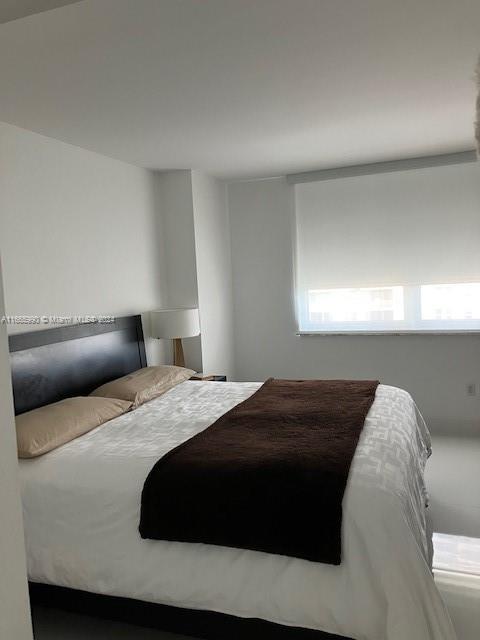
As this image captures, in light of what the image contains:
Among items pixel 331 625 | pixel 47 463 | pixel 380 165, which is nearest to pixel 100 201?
pixel 47 463

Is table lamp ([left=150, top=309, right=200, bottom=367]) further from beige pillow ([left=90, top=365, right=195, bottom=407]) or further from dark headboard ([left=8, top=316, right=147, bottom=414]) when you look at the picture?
beige pillow ([left=90, top=365, right=195, bottom=407])

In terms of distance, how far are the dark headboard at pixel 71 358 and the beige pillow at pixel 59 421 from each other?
0.57 ft

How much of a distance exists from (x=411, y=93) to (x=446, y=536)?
2.50 metres

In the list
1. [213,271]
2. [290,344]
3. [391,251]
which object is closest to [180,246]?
[213,271]

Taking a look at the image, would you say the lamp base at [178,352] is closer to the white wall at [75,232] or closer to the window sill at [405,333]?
the white wall at [75,232]

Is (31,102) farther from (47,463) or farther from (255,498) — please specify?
(255,498)

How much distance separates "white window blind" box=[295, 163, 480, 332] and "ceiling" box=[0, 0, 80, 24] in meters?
3.98

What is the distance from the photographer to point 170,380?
3867 millimetres

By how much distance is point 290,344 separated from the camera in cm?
527

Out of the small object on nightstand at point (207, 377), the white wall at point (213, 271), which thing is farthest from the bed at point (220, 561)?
the white wall at point (213, 271)

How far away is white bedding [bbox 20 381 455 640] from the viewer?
176cm

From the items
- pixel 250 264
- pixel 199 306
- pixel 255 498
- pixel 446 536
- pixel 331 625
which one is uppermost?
pixel 250 264

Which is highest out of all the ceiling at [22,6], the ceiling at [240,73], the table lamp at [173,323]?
the ceiling at [240,73]

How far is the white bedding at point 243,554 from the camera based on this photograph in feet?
5.76
